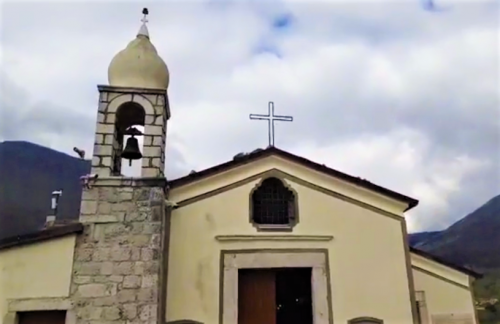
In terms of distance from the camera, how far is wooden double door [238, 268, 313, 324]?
289 inches

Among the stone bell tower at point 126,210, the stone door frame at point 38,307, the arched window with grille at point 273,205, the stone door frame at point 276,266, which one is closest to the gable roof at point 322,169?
the arched window with grille at point 273,205

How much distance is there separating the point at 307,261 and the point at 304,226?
61 cm

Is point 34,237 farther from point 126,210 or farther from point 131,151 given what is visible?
point 131,151

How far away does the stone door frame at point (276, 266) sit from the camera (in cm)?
716

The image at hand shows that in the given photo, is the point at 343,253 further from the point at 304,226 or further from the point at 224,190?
the point at 224,190

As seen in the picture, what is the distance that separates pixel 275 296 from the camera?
746cm

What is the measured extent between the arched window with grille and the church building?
2 cm

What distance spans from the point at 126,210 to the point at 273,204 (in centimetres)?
265

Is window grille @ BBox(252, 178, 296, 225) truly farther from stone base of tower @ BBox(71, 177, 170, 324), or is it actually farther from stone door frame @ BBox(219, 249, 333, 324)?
stone base of tower @ BBox(71, 177, 170, 324)

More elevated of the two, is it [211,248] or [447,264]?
[211,248]

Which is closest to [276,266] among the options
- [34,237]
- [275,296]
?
[275,296]

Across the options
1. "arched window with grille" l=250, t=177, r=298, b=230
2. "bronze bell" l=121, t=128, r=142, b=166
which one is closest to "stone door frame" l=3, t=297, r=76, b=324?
"bronze bell" l=121, t=128, r=142, b=166

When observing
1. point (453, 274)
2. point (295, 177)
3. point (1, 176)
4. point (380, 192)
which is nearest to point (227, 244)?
point (295, 177)

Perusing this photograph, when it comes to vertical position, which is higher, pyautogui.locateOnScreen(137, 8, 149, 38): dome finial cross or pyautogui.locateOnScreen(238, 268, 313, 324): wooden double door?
pyautogui.locateOnScreen(137, 8, 149, 38): dome finial cross
